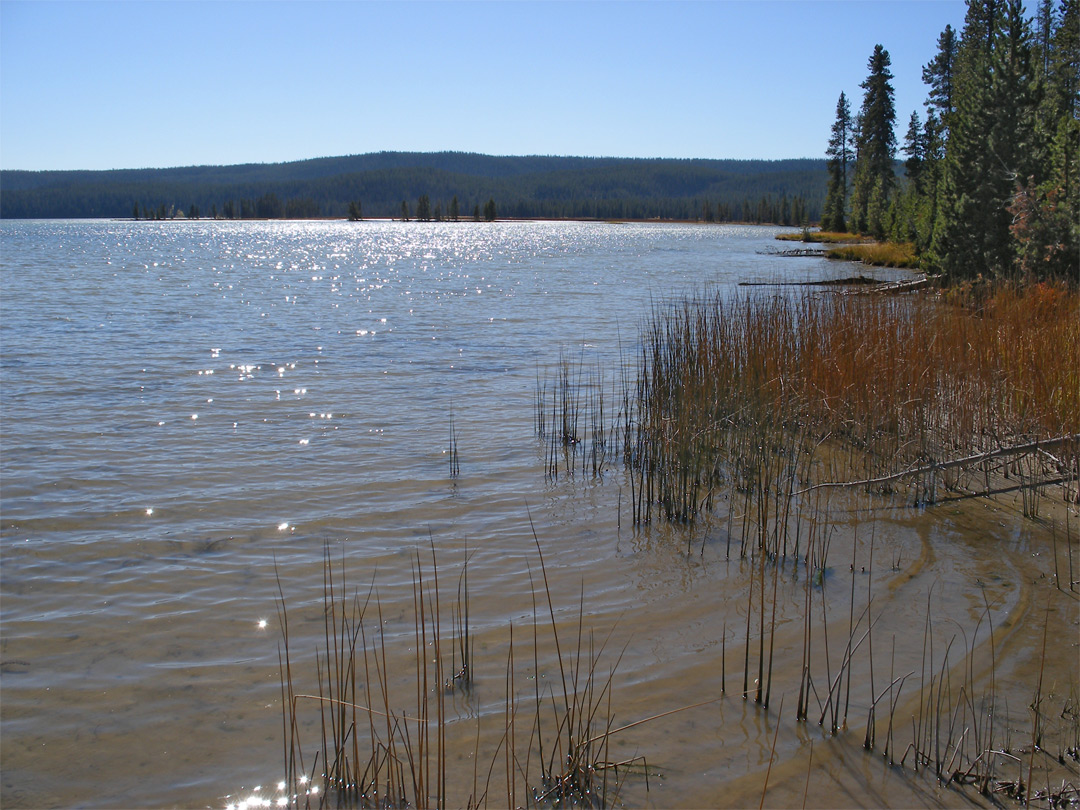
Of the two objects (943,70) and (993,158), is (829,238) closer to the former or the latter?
(943,70)

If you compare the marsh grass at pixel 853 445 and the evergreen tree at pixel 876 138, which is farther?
the evergreen tree at pixel 876 138

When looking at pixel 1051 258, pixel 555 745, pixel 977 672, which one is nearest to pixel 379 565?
pixel 555 745

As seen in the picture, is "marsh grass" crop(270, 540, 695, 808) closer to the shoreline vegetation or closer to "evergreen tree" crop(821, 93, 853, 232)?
the shoreline vegetation

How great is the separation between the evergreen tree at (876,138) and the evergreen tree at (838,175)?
5581mm

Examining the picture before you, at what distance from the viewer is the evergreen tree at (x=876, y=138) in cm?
5400

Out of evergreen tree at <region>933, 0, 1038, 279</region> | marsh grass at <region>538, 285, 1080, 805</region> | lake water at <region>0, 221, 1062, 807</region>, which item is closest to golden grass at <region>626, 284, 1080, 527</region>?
marsh grass at <region>538, 285, 1080, 805</region>

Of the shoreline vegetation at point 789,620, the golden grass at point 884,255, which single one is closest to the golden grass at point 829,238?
the golden grass at point 884,255

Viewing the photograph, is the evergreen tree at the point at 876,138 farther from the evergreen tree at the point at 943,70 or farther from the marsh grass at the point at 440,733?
the marsh grass at the point at 440,733

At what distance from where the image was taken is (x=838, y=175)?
65.4m

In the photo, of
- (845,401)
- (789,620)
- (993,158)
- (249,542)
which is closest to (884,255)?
(993,158)

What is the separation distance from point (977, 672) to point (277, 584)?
149 inches

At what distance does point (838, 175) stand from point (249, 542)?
6871 centimetres

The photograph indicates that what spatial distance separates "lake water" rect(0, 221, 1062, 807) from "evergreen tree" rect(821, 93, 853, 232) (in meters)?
56.0

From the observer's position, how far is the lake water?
331cm
